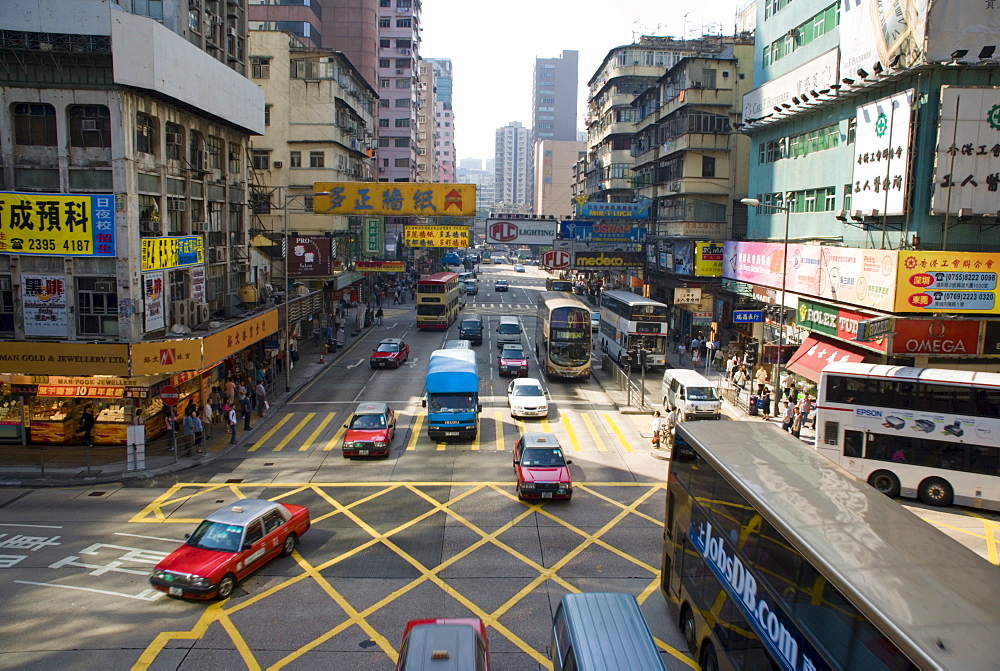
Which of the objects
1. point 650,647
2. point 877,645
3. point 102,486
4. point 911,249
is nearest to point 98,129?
point 102,486

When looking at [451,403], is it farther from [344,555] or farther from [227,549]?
[227,549]

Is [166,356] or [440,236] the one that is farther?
[440,236]

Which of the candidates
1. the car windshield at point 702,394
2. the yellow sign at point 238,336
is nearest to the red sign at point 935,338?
the car windshield at point 702,394

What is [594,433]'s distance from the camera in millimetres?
28641

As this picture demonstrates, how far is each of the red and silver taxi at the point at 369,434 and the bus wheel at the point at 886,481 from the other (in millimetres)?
14764

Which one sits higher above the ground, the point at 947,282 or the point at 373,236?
the point at 373,236

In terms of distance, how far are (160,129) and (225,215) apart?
7.78 meters

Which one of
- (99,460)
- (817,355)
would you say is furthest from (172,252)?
(817,355)

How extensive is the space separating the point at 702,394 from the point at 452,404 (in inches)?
395

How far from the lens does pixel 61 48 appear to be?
23.5 m

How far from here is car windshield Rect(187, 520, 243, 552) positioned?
15055 mm

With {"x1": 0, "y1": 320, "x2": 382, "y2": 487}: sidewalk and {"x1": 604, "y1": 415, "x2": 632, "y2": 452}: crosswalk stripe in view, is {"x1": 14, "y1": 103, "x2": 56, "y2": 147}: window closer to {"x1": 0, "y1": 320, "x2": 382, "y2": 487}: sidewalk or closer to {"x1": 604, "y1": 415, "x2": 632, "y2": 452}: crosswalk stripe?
{"x1": 0, "y1": 320, "x2": 382, "y2": 487}: sidewalk

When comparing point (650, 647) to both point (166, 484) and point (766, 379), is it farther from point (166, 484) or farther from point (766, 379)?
point (766, 379)

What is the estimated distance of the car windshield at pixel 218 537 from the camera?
49.4 feet
